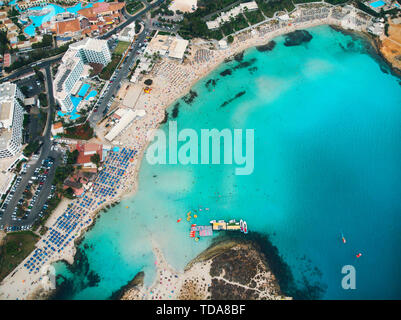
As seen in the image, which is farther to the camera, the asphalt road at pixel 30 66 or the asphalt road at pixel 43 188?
the asphalt road at pixel 30 66

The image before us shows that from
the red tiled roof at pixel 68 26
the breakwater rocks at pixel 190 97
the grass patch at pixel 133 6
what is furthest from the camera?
the grass patch at pixel 133 6

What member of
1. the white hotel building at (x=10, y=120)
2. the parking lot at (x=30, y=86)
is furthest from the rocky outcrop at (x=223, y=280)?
the parking lot at (x=30, y=86)

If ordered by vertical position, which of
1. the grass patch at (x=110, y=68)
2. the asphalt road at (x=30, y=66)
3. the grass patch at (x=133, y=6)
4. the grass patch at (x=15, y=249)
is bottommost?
the grass patch at (x=15, y=249)

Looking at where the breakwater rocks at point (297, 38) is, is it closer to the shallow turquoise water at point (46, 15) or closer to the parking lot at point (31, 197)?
the shallow turquoise water at point (46, 15)

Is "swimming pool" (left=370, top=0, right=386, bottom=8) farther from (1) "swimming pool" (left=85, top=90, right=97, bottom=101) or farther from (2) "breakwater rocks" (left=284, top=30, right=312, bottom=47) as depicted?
(1) "swimming pool" (left=85, top=90, right=97, bottom=101)

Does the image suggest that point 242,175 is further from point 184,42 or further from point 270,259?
point 184,42

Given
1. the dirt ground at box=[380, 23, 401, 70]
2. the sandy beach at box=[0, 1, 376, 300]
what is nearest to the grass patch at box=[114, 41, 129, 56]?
the sandy beach at box=[0, 1, 376, 300]
